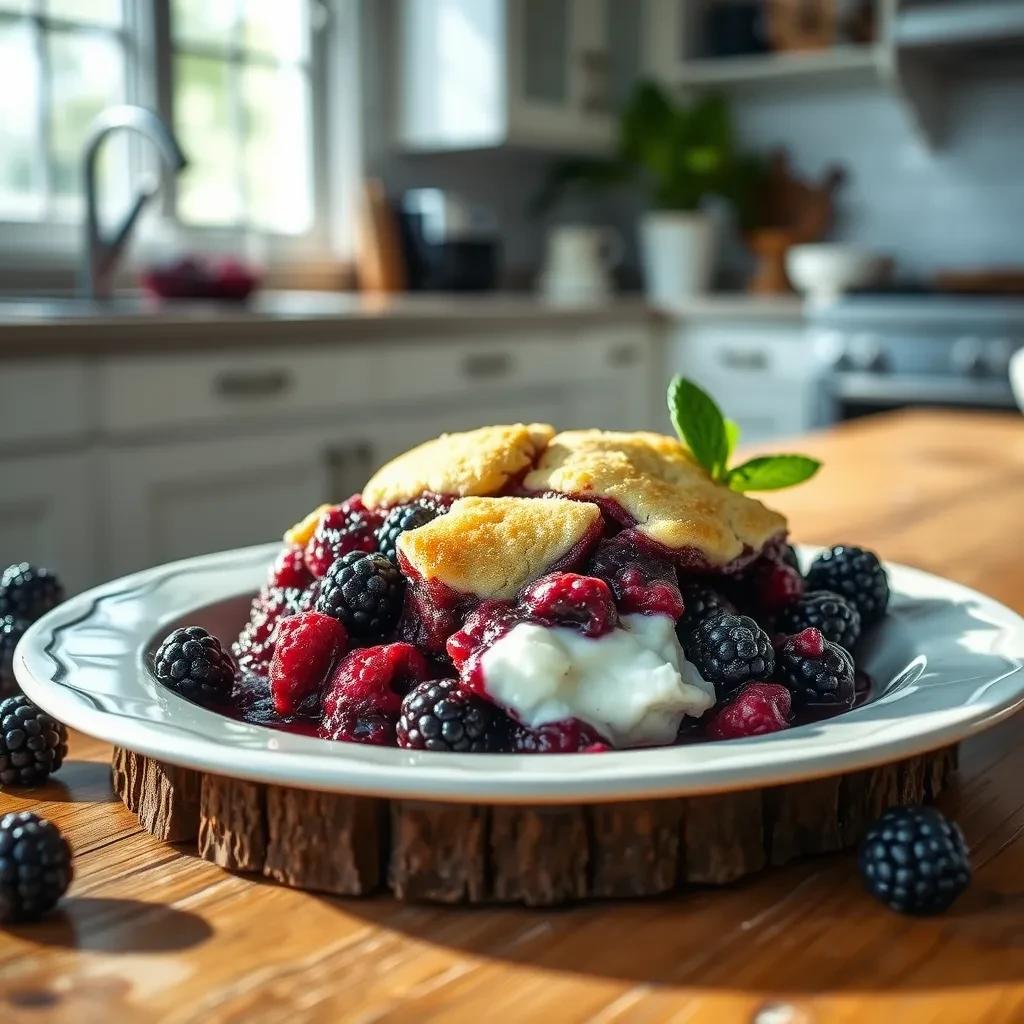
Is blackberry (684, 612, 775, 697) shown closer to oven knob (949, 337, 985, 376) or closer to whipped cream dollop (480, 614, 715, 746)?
whipped cream dollop (480, 614, 715, 746)

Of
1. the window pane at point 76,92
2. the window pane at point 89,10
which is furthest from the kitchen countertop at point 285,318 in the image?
the window pane at point 89,10

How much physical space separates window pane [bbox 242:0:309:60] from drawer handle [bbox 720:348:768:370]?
5.13ft

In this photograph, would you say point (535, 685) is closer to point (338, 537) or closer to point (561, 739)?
point (561, 739)

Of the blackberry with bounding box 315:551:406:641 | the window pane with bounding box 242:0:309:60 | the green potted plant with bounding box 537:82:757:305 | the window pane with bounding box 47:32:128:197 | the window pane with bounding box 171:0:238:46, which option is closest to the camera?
the blackberry with bounding box 315:551:406:641

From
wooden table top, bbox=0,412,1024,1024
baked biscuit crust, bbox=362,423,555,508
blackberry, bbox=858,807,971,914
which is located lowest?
wooden table top, bbox=0,412,1024,1024

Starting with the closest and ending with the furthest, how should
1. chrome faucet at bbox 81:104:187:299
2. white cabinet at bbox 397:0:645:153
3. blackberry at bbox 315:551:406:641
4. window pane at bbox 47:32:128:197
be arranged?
blackberry at bbox 315:551:406:641 < chrome faucet at bbox 81:104:187:299 < window pane at bbox 47:32:128:197 < white cabinet at bbox 397:0:645:153

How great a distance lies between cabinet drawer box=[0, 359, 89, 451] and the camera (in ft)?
7.36

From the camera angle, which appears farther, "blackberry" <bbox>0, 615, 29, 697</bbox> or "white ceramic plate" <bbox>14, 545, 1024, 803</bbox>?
"blackberry" <bbox>0, 615, 29, 697</bbox>

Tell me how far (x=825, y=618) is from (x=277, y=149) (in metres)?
3.50

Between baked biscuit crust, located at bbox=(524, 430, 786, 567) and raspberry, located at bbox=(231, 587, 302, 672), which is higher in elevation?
baked biscuit crust, located at bbox=(524, 430, 786, 567)

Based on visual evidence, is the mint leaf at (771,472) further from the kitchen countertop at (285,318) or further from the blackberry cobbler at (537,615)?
the kitchen countertop at (285,318)

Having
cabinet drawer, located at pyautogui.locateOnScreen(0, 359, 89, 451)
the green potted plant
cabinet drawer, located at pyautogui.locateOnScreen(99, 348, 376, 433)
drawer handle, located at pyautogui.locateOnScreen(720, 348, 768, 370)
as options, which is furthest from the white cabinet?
cabinet drawer, located at pyautogui.locateOnScreen(0, 359, 89, 451)

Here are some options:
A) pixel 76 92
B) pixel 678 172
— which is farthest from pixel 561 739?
pixel 678 172

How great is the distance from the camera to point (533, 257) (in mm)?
4836
